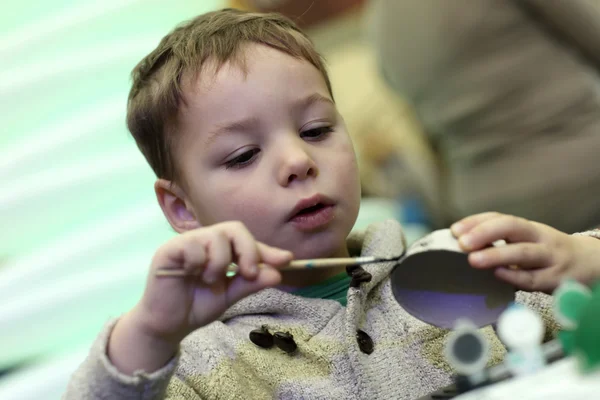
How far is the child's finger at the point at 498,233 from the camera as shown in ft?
1.86

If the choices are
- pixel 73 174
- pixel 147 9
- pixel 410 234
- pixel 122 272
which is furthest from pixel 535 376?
pixel 147 9

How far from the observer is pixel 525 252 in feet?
1.90

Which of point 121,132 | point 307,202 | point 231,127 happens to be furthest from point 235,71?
point 121,132

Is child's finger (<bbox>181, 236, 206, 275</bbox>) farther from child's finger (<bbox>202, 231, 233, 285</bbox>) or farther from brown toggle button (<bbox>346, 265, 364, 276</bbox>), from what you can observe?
brown toggle button (<bbox>346, 265, 364, 276</bbox>)

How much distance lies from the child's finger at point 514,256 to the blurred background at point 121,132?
71 cm

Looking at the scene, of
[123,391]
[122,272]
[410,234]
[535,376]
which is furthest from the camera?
[410,234]

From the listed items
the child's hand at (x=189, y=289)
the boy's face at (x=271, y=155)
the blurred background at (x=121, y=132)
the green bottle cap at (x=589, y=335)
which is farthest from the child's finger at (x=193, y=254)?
the blurred background at (x=121, y=132)

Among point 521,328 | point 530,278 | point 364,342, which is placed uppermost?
point 521,328

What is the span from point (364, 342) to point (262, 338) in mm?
112

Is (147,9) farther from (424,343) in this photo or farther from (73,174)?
(424,343)

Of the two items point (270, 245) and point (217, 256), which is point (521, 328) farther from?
point (270, 245)

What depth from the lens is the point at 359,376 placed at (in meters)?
0.68

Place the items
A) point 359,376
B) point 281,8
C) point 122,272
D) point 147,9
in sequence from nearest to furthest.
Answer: point 359,376, point 122,272, point 147,9, point 281,8

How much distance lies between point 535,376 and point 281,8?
1549 millimetres
